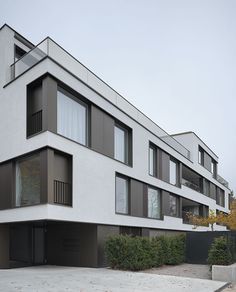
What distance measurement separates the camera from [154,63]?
22.9 meters

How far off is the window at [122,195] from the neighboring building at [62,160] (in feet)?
0.18

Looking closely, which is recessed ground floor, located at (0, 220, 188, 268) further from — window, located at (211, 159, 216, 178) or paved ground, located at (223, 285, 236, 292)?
window, located at (211, 159, 216, 178)

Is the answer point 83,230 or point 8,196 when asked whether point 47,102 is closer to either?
point 8,196

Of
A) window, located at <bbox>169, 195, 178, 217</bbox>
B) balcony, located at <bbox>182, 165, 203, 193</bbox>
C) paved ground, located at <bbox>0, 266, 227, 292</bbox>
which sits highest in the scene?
balcony, located at <bbox>182, 165, 203, 193</bbox>

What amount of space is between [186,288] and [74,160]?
737 centimetres

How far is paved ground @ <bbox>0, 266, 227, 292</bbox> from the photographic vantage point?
12789mm

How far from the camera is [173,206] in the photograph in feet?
105

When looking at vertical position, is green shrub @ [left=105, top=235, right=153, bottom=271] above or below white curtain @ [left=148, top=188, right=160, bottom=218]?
below

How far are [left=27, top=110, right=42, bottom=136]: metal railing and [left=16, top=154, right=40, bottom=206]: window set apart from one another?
1.11 meters

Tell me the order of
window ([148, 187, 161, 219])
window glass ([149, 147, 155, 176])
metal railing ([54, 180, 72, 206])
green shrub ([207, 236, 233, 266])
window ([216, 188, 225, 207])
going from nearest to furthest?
green shrub ([207, 236, 233, 266])
metal railing ([54, 180, 72, 206])
window ([148, 187, 161, 219])
window glass ([149, 147, 155, 176])
window ([216, 188, 225, 207])

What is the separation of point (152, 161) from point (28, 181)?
11947mm

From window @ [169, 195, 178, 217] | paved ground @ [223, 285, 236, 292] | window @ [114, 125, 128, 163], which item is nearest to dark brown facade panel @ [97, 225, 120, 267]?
window @ [114, 125, 128, 163]

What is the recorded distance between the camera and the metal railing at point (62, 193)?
56.2ft

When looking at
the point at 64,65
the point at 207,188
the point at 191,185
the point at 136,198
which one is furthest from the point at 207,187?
the point at 64,65
